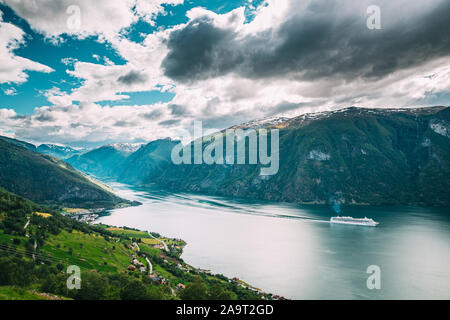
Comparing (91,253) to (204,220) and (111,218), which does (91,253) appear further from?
(111,218)

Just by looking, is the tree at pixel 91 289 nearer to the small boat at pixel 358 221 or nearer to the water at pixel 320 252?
the water at pixel 320 252

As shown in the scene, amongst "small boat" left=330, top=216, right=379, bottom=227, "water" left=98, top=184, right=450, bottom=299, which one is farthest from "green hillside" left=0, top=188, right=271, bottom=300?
"small boat" left=330, top=216, right=379, bottom=227

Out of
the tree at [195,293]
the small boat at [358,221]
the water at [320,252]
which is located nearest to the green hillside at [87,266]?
the tree at [195,293]

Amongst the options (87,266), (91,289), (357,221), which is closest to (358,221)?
(357,221)

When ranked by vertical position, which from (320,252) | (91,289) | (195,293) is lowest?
(320,252)

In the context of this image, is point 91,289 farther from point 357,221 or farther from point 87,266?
point 357,221

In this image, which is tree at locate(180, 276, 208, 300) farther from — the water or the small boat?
the small boat

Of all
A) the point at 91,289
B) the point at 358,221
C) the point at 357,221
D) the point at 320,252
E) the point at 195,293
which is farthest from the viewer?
the point at 357,221
